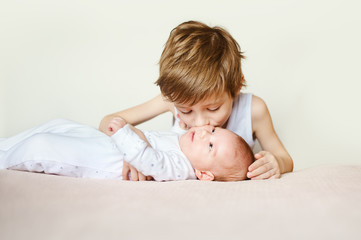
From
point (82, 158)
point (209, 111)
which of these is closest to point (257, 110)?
point (209, 111)

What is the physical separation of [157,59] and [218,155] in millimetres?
1510

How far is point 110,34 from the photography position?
2.81m

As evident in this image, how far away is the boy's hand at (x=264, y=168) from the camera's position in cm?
135

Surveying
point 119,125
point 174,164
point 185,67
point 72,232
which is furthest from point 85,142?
point 72,232

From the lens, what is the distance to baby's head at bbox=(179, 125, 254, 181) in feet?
4.52

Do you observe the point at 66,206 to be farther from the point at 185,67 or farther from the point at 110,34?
the point at 110,34

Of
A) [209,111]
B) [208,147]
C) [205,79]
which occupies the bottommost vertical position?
[208,147]

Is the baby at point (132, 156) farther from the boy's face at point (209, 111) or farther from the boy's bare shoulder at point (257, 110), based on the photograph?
the boy's bare shoulder at point (257, 110)

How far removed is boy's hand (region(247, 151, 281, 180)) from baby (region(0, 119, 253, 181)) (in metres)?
0.04

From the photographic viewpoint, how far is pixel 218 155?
1.39m

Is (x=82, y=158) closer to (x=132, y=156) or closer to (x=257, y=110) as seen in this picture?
(x=132, y=156)

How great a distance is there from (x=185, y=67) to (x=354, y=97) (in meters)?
1.38

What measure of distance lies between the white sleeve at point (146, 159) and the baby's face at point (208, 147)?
7 centimetres

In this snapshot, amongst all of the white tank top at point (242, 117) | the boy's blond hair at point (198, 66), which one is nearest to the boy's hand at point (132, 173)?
the boy's blond hair at point (198, 66)
